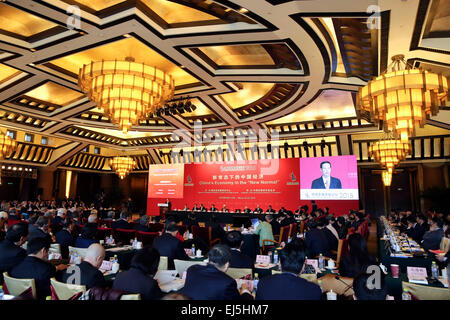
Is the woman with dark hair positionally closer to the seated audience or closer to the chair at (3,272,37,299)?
the seated audience

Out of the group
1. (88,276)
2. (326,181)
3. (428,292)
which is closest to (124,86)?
(88,276)

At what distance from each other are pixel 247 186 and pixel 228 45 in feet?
36.8

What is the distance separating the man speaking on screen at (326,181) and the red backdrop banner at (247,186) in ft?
2.42

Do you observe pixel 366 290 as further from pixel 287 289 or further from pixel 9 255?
pixel 9 255

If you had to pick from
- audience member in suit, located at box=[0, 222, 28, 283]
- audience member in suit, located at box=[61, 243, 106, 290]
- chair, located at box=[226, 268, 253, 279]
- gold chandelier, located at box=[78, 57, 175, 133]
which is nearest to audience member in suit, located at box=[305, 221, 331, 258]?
chair, located at box=[226, 268, 253, 279]

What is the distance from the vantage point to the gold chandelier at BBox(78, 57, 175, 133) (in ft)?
18.8

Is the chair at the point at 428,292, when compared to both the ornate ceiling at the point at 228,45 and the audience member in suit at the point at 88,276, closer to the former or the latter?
the audience member in suit at the point at 88,276

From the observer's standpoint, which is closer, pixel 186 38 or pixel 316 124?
pixel 186 38

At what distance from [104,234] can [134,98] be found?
11.3 feet

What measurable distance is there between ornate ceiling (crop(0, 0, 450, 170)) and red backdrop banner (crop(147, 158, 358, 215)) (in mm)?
4969
